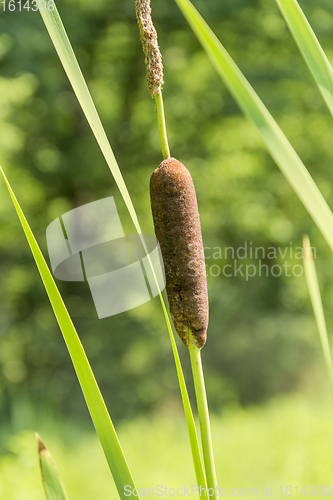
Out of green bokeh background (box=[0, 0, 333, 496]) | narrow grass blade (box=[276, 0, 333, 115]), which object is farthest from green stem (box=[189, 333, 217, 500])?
green bokeh background (box=[0, 0, 333, 496])

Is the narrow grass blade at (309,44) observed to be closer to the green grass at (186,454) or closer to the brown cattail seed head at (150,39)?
the brown cattail seed head at (150,39)

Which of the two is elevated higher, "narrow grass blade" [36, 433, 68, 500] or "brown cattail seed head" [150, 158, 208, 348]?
"brown cattail seed head" [150, 158, 208, 348]

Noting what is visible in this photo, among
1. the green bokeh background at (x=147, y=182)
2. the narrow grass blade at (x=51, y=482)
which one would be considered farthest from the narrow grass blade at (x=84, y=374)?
the green bokeh background at (x=147, y=182)

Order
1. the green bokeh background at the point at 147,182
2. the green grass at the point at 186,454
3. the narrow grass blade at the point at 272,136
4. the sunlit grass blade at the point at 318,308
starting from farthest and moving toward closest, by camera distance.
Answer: the green bokeh background at the point at 147,182, the green grass at the point at 186,454, the sunlit grass blade at the point at 318,308, the narrow grass blade at the point at 272,136

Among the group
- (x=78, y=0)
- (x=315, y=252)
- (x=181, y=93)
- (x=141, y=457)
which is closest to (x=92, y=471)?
(x=141, y=457)

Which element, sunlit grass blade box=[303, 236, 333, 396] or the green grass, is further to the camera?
the green grass

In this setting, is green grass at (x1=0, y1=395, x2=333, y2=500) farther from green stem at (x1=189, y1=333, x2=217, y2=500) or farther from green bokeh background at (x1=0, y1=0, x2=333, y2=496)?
green stem at (x1=189, y1=333, x2=217, y2=500)

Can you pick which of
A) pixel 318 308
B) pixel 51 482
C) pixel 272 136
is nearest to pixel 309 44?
pixel 272 136
